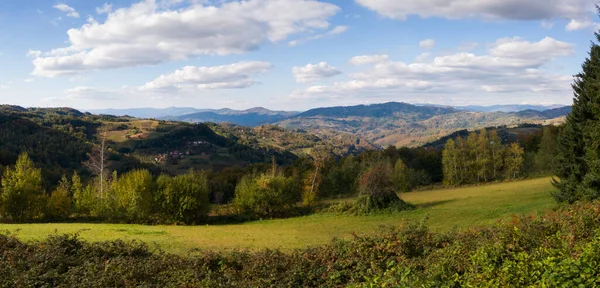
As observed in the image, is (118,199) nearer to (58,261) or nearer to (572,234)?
(58,261)

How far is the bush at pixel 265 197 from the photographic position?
150 feet

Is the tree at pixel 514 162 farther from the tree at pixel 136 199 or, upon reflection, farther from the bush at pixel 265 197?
the tree at pixel 136 199

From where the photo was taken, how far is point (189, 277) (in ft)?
38.0

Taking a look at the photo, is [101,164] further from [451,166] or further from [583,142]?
[451,166]

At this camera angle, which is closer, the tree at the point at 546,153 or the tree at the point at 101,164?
the tree at the point at 101,164

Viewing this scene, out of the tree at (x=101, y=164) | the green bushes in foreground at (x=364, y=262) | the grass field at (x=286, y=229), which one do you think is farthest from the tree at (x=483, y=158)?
the green bushes in foreground at (x=364, y=262)

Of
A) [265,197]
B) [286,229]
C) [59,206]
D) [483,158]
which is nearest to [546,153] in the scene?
[483,158]

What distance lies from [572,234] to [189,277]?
11293mm

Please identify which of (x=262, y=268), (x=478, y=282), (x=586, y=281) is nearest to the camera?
(x=586, y=281)

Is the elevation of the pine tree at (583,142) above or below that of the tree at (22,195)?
above

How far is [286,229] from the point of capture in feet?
116

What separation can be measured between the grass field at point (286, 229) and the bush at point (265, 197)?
119 inches

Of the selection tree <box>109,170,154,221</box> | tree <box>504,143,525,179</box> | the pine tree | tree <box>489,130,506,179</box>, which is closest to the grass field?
the pine tree

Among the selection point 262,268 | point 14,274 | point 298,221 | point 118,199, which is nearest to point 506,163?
point 298,221
